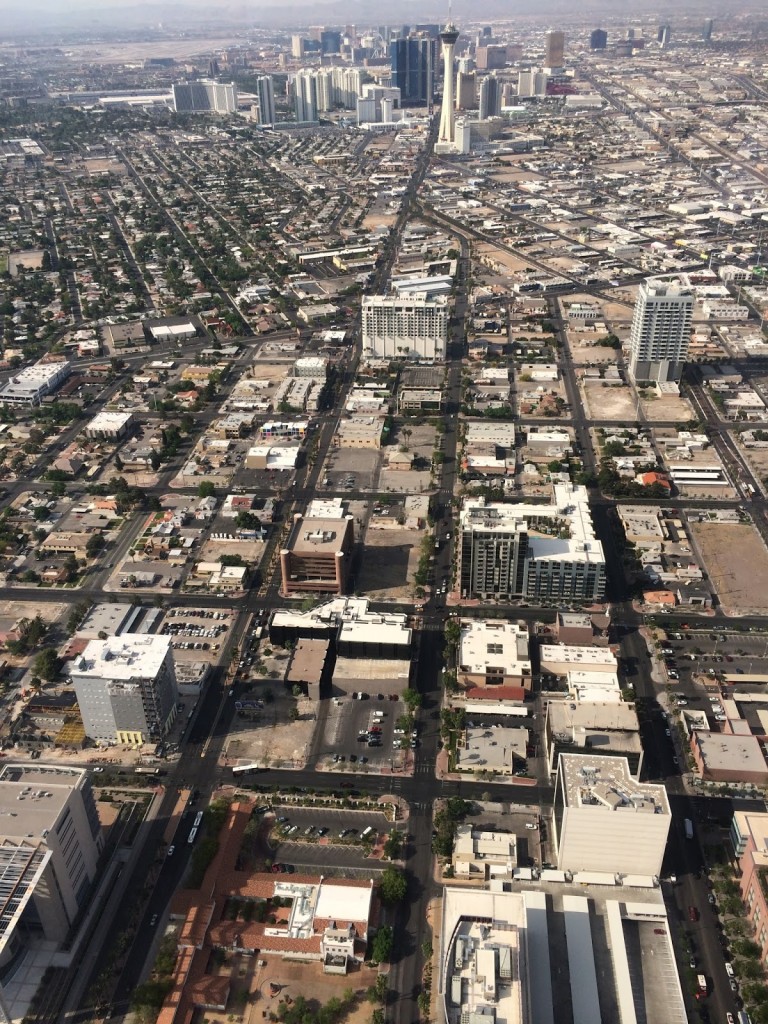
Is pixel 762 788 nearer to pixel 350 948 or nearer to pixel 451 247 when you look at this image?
pixel 350 948

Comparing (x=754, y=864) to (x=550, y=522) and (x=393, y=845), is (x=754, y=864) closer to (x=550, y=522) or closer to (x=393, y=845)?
(x=393, y=845)

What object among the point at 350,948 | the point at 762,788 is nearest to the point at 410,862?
the point at 350,948

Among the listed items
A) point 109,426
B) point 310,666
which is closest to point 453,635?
point 310,666

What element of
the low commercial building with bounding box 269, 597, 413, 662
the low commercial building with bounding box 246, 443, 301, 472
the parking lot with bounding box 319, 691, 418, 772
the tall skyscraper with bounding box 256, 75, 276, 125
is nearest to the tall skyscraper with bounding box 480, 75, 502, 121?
the tall skyscraper with bounding box 256, 75, 276, 125

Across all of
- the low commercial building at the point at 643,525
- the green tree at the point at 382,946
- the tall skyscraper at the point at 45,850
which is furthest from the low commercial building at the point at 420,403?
the green tree at the point at 382,946

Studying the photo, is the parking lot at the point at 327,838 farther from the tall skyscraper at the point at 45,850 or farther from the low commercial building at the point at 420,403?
the low commercial building at the point at 420,403

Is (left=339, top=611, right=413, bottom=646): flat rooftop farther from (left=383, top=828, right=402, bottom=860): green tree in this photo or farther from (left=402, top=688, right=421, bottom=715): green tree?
(left=383, top=828, right=402, bottom=860): green tree
